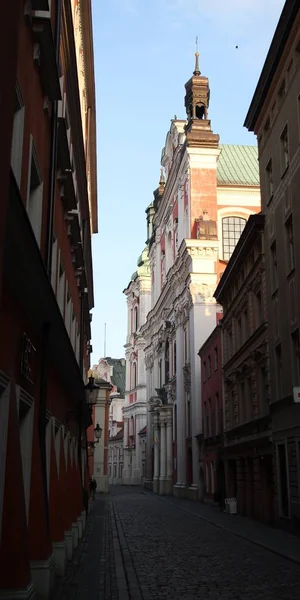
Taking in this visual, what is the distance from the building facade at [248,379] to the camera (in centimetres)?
2292

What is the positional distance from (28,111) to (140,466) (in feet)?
231

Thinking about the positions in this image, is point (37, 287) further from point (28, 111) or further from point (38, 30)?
point (38, 30)

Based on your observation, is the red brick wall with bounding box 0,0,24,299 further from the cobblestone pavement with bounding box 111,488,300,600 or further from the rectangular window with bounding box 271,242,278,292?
the rectangular window with bounding box 271,242,278,292

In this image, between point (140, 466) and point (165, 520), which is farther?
point (140, 466)

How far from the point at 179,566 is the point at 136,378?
223 ft

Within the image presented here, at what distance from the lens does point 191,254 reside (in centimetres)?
4541

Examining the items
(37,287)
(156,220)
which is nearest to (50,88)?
(37,287)

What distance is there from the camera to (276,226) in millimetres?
21172

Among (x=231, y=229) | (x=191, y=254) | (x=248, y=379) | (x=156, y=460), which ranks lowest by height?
(x=156, y=460)

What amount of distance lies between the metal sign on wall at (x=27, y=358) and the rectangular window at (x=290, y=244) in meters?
11.5

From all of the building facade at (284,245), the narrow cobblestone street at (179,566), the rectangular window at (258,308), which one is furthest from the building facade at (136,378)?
the building facade at (284,245)

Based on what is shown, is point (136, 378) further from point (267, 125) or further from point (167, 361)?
point (267, 125)

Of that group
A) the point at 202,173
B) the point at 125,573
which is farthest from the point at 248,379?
the point at 202,173

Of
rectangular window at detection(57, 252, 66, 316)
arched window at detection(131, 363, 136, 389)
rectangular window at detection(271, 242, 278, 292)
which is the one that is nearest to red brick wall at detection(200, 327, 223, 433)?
rectangular window at detection(271, 242, 278, 292)
